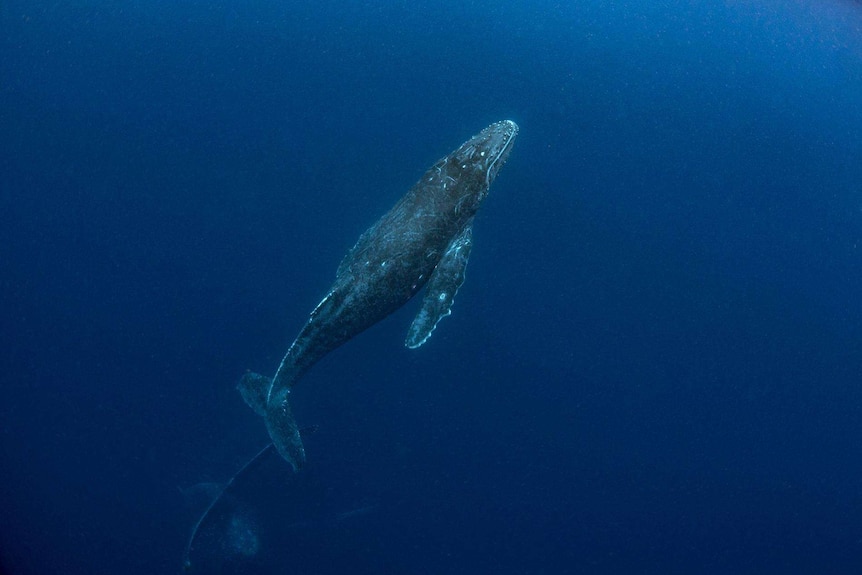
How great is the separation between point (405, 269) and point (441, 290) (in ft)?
2.34

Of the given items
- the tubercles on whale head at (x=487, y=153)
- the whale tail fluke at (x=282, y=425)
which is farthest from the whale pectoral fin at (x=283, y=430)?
the tubercles on whale head at (x=487, y=153)

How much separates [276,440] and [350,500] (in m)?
2.70

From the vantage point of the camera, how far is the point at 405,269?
26.6ft

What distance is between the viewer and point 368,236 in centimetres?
873

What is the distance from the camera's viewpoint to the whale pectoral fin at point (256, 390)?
29.2 ft

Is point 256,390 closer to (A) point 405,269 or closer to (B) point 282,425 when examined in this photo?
(B) point 282,425

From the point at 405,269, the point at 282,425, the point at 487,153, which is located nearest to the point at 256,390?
the point at 282,425

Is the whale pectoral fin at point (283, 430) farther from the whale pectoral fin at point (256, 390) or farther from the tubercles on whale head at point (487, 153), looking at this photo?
the tubercles on whale head at point (487, 153)

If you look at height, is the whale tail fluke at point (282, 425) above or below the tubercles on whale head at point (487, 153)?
below

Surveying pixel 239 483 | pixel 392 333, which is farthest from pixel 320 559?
pixel 392 333

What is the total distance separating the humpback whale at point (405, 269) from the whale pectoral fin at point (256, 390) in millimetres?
18

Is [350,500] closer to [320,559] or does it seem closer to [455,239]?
[320,559]

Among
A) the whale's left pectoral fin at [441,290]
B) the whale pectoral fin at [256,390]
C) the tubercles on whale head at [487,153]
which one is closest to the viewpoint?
the whale's left pectoral fin at [441,290]

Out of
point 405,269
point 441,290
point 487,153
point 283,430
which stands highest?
point 487,153
